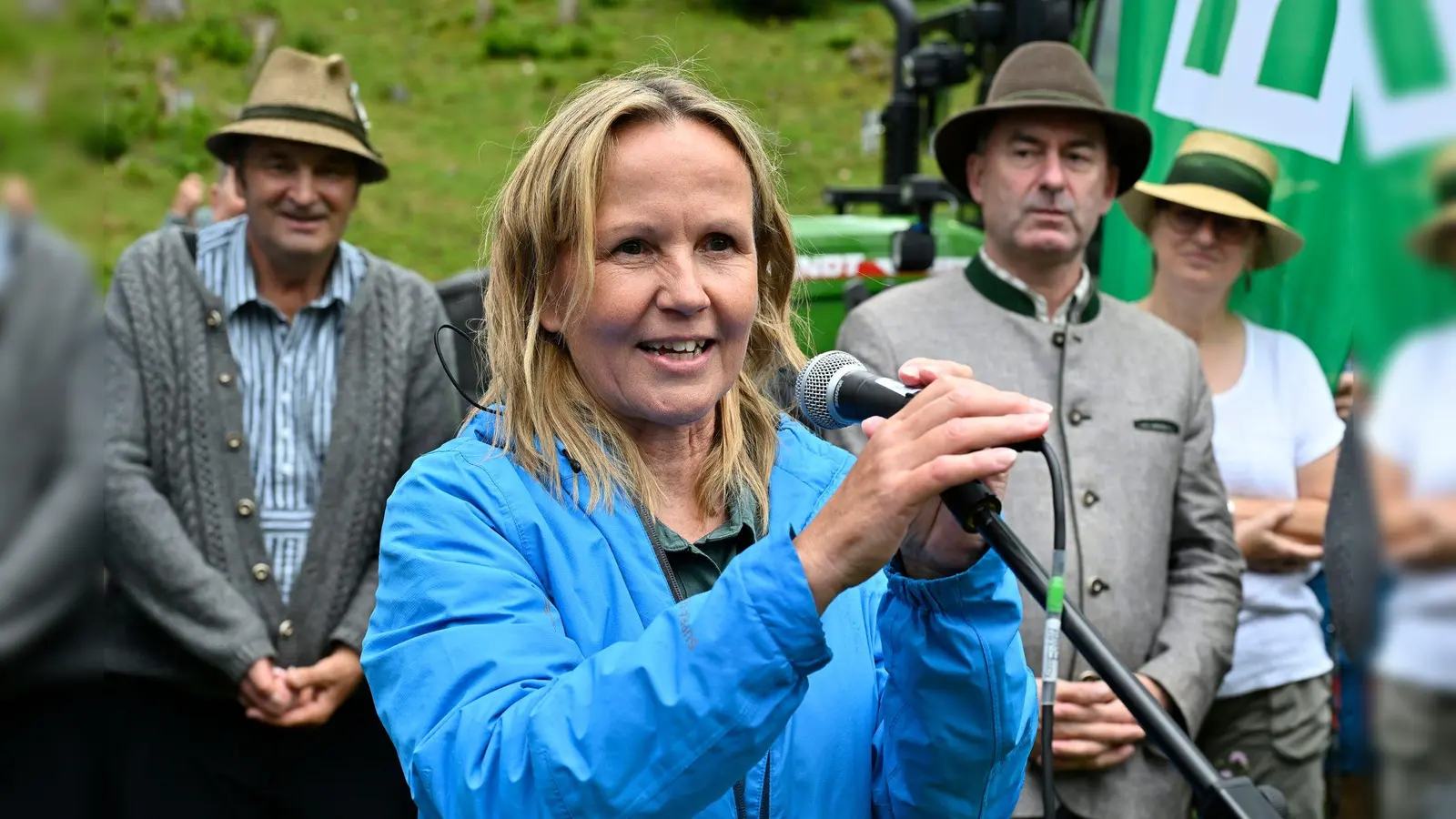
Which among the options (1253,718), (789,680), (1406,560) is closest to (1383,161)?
(1406,560)

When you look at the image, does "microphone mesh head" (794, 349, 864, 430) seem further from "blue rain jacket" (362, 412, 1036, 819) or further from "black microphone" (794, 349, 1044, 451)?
"blue rain jacket" (362, 412, 1036, 819)

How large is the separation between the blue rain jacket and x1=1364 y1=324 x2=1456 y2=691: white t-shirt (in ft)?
2.96

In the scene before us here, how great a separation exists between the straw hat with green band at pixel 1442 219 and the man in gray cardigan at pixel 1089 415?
8.81ft

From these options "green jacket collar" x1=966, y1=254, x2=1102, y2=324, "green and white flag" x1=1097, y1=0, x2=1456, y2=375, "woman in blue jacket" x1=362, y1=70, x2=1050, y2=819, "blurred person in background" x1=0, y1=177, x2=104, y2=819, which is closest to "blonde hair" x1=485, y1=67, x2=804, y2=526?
"woman in blue jacket" x1=362, y1=70, x2=1050, y2=819

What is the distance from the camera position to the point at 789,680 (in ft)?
4.99

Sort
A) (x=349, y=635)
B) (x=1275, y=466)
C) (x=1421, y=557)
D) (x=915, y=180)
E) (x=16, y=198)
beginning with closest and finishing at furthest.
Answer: (x=16, y=198)
(x=1421, y=557)
(x=349, y=635)
(x=1275, y=466)
(x=915, y=180)

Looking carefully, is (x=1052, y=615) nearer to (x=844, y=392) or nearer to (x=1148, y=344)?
(x=844, y=392)

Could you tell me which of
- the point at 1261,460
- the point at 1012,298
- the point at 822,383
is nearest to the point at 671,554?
the point at 822,383

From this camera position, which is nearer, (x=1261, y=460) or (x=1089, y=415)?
(x=1089, y=415)

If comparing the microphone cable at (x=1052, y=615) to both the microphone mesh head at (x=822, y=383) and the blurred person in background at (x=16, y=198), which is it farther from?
the blurred person in background at (x=16, y=198)

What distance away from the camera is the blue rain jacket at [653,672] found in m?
1.51

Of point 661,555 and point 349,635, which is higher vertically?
point 661,555

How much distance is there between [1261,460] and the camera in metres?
4.00

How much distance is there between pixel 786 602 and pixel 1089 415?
2.20 metres
